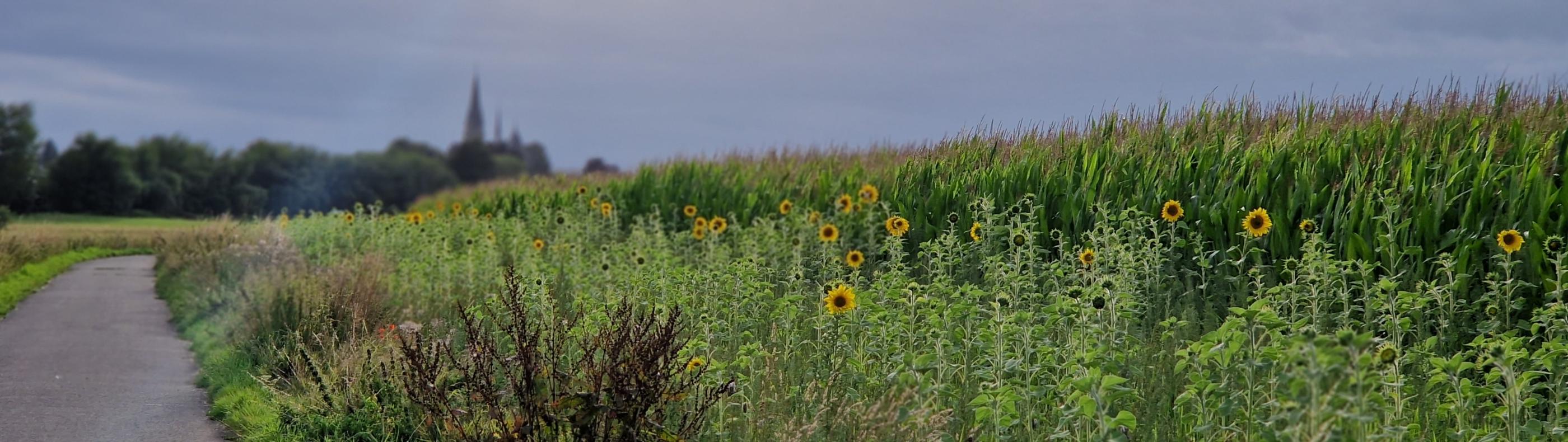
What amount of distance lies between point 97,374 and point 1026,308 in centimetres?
671

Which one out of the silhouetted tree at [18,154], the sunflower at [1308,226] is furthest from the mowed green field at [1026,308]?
the silhouetted tree at [18,154]

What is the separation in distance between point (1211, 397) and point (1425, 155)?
13.7 ft

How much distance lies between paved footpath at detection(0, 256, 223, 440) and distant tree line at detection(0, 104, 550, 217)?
471 centimetres

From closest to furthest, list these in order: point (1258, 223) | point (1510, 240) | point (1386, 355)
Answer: point (1386, 355) < point (1510, 240) < point (1258, 223)

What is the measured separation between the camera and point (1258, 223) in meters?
6.80

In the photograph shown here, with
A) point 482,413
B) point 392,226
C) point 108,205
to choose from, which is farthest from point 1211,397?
point 108,205

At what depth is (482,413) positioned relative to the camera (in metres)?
5.37

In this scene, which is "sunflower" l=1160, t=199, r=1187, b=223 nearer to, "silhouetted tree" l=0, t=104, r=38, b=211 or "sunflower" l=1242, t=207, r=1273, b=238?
"sunflower" l=1242, t=207, r=1273, b=238

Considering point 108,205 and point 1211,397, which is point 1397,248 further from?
point 108,205

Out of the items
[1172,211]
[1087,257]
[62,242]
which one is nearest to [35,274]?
[62,242]

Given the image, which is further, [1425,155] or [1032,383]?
[1425,155]

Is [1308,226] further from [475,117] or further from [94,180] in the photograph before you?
[475,117]

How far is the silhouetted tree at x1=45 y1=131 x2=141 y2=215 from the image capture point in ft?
78.7

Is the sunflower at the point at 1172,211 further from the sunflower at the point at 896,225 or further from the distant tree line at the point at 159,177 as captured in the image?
the distant tree line at the point at 159,177
